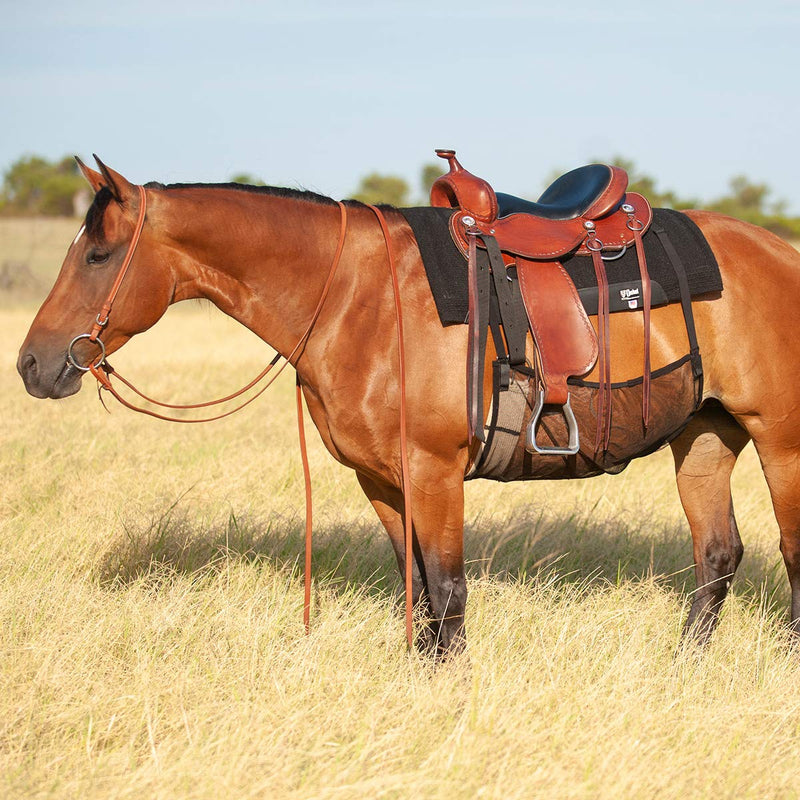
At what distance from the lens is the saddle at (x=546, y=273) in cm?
329

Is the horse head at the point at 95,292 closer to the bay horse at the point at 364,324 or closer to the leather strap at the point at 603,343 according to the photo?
the bay horse at the point at 364,324

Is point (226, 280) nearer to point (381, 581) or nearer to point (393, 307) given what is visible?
point (393, 307)

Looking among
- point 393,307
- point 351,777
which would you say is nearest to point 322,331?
point 393,307

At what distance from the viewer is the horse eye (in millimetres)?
3039

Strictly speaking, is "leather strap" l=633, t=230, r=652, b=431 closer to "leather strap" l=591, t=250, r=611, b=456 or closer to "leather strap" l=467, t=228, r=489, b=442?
"leather strap" l=591, t=250, r=611, b=456

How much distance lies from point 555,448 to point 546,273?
2.20 feet

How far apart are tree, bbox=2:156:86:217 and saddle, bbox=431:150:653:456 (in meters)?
45.3

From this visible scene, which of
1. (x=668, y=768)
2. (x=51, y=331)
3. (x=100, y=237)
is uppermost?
(x=100, y=237)

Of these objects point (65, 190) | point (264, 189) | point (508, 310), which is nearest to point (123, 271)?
point (264, 189)

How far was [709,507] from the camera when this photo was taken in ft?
13.7

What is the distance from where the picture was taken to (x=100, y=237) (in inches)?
119

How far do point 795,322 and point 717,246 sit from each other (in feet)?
1.46

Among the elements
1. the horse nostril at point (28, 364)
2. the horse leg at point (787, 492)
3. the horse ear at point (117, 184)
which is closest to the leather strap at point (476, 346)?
the horse ear at point (117, 184)

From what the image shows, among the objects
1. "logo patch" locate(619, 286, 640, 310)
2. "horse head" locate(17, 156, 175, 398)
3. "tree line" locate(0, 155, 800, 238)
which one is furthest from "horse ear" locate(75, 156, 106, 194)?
"tree line" locate(0, 155, 800, 238)
